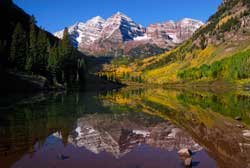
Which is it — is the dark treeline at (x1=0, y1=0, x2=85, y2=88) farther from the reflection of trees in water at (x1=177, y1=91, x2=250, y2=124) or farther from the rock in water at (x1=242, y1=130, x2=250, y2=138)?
the rock in water at (x1=242, y1=130, x2=250, y2=138)

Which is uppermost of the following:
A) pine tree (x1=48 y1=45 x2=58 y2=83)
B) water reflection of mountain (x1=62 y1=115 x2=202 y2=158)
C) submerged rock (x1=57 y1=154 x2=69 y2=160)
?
pine tree (x1=48 y1=45 x2=58 y2=83)

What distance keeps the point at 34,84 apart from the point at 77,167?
11007 cm

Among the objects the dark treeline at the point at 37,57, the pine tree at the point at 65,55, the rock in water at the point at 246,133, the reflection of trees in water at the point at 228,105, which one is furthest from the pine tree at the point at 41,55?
the rock in water at the point at 246,133

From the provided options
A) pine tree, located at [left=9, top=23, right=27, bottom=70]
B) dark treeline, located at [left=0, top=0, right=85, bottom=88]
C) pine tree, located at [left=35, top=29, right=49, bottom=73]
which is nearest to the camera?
pine tree, located at [left=9, top=23, right=27, bottom=70]

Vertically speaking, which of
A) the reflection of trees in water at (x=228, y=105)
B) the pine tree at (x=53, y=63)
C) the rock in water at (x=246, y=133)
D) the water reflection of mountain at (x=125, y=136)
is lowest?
the water reflection of mountain at (x=125, y=136)

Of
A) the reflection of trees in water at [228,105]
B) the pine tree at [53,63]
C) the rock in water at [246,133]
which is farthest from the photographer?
the pine tree at [53,63]

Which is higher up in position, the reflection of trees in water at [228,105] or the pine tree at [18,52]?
the pine tree at [18,52]

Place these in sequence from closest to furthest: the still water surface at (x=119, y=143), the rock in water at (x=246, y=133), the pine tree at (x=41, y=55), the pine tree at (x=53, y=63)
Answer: the still water surface at (x=119, y=143) → the rock in water at (x=246, y=133) → the pine tree at (x=41, y=55) → the pine tree at (x=53, y=63)

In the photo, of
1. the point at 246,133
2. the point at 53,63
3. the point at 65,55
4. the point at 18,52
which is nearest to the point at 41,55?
the point at 53,63

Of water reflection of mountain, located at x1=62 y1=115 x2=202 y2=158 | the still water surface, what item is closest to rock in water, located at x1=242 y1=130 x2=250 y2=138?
the still water surface

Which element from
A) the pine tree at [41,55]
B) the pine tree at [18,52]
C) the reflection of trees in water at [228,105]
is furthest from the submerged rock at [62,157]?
the pine tree at [41,55]

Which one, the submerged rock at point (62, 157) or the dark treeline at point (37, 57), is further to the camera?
the dark treeline at point (37, 57)

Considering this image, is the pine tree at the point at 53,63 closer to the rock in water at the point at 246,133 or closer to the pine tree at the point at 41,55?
the pine tree at the point at 41,55

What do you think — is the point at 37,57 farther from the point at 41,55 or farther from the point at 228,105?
the point at 228,105
